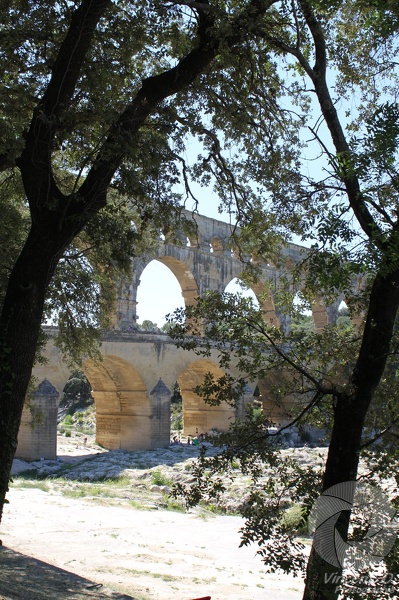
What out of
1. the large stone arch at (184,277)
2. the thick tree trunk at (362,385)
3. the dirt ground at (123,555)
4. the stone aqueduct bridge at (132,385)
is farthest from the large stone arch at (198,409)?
the thick tree trunk at (362,385)

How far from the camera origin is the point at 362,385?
518 centimetres

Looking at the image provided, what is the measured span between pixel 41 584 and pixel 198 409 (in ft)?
72.8

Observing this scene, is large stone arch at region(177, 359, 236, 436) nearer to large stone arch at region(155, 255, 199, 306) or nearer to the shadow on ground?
large stone arch at region(155, 255, 199, 306)

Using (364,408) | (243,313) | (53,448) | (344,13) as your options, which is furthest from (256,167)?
(53,448)

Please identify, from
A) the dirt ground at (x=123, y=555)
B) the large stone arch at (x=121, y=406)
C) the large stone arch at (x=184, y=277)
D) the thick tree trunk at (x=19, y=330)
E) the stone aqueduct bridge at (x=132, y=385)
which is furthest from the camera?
the large stone arch at (x=184, y=277)

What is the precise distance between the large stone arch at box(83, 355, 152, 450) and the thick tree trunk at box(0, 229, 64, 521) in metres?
17.8

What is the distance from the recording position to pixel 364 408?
515cm

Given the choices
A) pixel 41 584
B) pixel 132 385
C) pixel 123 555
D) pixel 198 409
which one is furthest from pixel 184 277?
pixel 41 584

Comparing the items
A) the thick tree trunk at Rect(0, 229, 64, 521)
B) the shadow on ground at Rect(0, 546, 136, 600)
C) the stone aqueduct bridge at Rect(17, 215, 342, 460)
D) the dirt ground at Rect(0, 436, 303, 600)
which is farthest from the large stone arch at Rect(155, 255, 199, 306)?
the thick tree trunk at Rect(0, 229, 64, 521)

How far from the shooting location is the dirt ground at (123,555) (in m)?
6.81

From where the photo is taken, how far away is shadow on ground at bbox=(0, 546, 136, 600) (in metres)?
5.60

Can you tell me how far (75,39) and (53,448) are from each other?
16268mm

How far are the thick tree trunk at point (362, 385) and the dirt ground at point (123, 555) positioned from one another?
251 cm

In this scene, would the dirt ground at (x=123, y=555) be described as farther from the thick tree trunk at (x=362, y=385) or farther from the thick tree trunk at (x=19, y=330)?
the thick tree trunk at (x=362, y=385)
